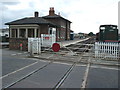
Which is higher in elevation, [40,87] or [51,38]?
[51,38]

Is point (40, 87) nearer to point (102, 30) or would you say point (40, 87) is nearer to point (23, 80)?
point (23, 80)

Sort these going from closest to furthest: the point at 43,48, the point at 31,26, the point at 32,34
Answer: the point at 43,48, the point at 31,26, the point at 32,34

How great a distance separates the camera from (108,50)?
12211 mm

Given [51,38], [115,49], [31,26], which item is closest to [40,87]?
[115,49]

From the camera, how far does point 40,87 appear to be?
520 centimetres

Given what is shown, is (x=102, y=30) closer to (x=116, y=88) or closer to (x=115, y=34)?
(x=115, y=34)

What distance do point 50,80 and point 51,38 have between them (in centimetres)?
1267

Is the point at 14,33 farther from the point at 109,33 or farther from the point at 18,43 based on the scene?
the point at 109,33

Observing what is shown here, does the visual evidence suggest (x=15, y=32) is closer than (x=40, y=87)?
No

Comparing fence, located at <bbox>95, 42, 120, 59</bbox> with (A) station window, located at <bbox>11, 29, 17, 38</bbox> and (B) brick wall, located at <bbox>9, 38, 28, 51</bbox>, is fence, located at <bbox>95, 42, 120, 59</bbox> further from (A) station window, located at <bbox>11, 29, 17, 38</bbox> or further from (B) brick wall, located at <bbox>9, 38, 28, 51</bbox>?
(A) station window, located at <bbox>11, 29, 17, 38</bbox>

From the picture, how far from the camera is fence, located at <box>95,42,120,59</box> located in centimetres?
1181

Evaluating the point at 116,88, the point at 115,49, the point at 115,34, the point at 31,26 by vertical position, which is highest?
the point at 31,26

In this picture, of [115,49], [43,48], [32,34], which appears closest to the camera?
[115,49]

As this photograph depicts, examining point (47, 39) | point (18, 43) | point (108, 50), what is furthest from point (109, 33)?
point (18, 43)
